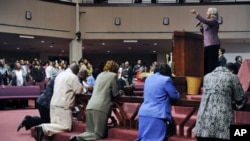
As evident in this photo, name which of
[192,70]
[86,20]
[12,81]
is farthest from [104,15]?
[192,70]

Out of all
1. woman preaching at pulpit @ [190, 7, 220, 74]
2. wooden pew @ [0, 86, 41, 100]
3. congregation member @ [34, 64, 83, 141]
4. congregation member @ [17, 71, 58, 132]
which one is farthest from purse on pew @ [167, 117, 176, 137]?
wooden pew @ [0, 86, 41, 100]

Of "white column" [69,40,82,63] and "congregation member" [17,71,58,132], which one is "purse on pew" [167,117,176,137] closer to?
"congregation member" [17,71,58,132]

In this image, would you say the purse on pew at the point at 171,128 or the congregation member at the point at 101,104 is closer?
the purse on pew at the point at 171,128

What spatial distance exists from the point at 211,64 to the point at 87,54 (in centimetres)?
2799

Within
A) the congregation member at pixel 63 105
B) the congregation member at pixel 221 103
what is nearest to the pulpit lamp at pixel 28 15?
the congregation member at pixel 63 105

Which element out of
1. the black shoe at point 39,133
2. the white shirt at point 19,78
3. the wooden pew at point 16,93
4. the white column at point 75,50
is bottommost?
the black shoe at point 39,133

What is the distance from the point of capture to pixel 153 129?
19.8 ft

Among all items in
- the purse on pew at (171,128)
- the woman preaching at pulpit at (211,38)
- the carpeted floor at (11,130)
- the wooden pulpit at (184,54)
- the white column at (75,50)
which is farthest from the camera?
the white column at (75,50)

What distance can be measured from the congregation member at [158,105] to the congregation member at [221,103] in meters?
1.06

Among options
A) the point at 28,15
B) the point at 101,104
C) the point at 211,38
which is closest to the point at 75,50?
the point at 28,15

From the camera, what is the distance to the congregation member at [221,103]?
15.9ft

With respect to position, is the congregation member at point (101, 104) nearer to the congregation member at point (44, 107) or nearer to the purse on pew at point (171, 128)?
the purse on pew at point (171, 128)

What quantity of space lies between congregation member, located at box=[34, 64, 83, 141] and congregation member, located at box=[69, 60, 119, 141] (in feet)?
2.86

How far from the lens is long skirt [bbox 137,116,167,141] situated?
6016mm
